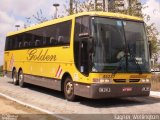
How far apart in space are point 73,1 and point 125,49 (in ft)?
66.5

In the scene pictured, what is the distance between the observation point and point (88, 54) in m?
14.9

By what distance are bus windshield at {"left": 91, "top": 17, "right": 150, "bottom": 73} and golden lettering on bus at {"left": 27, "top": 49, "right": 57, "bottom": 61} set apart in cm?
377

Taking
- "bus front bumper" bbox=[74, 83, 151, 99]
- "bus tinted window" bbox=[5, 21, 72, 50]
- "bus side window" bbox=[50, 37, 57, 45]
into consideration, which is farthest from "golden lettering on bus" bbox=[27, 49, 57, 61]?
"bus front bumper" bbox=[74, 83, 151, 99]

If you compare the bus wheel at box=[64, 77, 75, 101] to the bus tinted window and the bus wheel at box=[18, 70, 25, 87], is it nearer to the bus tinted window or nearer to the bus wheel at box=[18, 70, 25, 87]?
the bus tinted window

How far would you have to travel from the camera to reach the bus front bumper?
48.2ft

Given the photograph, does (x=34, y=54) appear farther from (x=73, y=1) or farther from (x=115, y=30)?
(x=73, y=1)

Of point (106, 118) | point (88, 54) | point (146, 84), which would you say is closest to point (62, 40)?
point (88, 54)

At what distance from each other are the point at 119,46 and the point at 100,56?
1.00m

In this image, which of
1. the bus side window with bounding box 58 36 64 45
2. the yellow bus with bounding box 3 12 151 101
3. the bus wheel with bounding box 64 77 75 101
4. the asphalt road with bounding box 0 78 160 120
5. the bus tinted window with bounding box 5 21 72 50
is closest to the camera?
the asphalt road with bounding box 0 78 160 120

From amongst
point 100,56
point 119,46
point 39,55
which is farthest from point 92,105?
point 39,55

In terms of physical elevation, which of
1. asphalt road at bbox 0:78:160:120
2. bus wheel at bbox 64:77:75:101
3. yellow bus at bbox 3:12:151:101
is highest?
yellow bus at bbox 3:12:151:101

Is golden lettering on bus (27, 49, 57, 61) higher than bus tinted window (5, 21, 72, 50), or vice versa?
bus tinted window (5, 21, 72, 50)

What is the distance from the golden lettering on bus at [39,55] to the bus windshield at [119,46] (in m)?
3.77

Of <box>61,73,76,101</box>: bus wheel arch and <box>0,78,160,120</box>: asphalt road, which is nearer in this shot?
<box>0,78,160,120</box>: asphalt road
